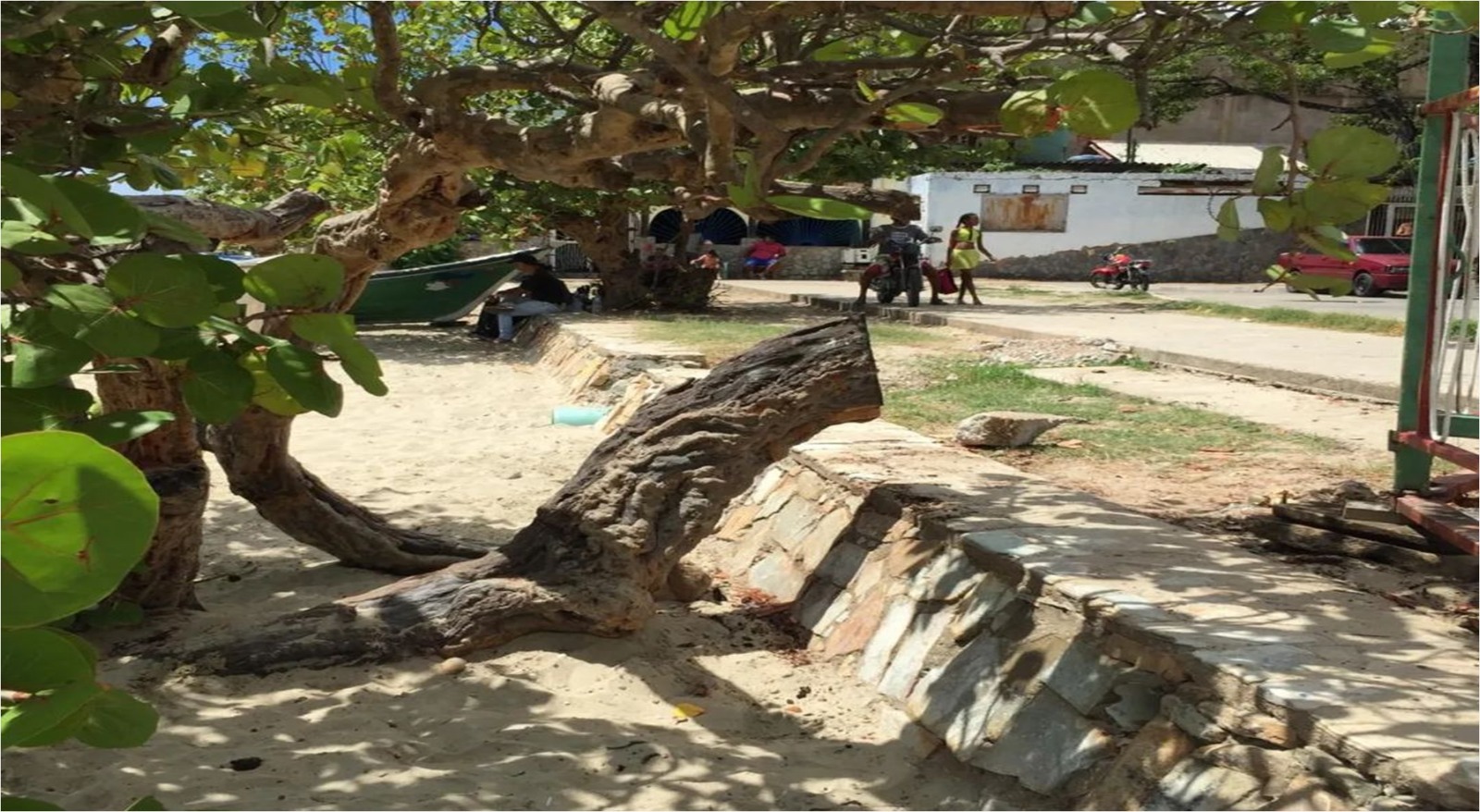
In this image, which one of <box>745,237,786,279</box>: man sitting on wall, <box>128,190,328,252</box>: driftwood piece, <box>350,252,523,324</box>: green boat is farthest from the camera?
<box>745,237,786,279</box>: man sitting on wall

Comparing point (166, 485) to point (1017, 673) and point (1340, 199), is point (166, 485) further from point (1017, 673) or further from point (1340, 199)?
point (1340, 199)

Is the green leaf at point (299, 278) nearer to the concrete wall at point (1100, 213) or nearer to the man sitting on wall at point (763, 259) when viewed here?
the concrete wall at point (1100, 213)

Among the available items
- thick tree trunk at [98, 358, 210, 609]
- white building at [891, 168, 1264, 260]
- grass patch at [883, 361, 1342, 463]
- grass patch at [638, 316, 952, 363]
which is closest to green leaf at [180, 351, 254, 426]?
thick tree trunk at [98, 358, 210, 609]

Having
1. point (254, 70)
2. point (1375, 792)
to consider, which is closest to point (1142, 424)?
point (1375, 792)

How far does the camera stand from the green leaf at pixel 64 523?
106 centimetres

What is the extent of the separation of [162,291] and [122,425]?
19 cm

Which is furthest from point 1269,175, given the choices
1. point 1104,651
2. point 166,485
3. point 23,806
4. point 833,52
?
point 166,485

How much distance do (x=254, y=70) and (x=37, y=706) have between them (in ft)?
5.31

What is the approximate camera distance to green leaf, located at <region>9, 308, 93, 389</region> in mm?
1700

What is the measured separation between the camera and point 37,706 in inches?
51.4

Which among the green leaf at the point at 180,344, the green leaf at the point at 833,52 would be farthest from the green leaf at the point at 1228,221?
the green leaf at the point at 180,344

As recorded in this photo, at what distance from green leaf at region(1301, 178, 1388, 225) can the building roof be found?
30.0m

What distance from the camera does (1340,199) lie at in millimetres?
2729

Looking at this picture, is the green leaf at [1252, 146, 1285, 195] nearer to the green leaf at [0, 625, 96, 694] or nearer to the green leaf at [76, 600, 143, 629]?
the green leaf at [0, 625, 96, 694]
